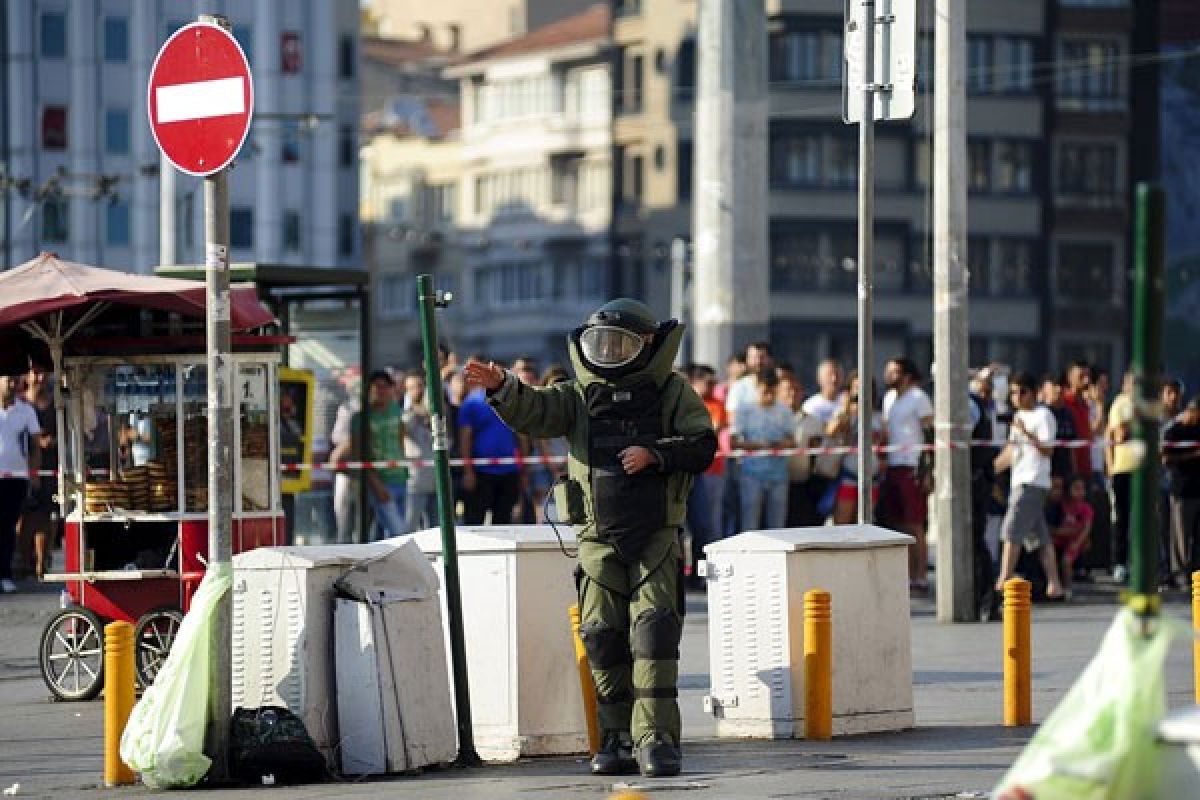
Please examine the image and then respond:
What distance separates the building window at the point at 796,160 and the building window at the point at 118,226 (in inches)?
827

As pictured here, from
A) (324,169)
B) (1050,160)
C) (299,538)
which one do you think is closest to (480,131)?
(324,169)

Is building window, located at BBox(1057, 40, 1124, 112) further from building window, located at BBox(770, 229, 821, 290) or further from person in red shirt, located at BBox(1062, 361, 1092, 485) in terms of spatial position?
person in red shirt, located at BBox(1062, 361, 1092, 485)

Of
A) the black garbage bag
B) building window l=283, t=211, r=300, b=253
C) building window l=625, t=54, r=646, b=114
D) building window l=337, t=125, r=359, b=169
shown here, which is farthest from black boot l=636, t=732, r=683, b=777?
building window l=625, t=54, r=646, b=114

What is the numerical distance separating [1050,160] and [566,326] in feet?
71.8

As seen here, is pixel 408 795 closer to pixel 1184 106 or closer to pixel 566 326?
pixel 1184 106

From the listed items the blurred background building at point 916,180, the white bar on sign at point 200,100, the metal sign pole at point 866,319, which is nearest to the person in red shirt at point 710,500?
the metal sign pole at point 866,319

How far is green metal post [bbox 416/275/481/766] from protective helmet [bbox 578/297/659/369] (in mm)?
684

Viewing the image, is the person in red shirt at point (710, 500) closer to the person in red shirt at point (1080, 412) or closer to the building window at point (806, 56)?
the person in red shirt at point (1080, 412)

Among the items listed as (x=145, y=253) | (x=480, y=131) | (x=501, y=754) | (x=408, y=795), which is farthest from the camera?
(x=480, y=131)

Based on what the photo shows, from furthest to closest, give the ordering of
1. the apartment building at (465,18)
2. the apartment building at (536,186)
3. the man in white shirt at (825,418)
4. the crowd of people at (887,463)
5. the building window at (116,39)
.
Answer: the apartment building at (465,18) → the apartment building at (536,186) → the building window at (116,39) → the man in white shirt at (825,418) → the crowd of people at (887,463)

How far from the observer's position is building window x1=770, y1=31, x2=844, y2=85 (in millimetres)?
99688

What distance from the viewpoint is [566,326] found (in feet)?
383

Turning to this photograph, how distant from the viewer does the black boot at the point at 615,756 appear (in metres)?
12.5

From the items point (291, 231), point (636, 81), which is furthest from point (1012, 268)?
point (291, 231)
